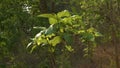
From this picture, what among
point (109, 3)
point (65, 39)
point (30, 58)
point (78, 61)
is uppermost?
point (65, 39)

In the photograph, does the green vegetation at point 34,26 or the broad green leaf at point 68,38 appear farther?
the green vegetation at point 34,26

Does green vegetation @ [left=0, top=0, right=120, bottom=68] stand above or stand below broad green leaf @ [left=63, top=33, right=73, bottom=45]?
below

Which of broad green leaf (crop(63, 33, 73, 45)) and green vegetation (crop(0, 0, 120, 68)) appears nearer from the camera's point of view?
broad green leaf (crop(63, 33, 73, 45))

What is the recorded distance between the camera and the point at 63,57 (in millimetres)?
7344

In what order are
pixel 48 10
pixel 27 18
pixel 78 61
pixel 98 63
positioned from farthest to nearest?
pixel 78 61
pixel 98 63
pixel 48 10
pixel 27 18

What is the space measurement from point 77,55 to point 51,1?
3.07 metres

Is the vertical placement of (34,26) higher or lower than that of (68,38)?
lower

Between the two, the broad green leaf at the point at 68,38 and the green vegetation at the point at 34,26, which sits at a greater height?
the broad green leaf at the point at 68,38

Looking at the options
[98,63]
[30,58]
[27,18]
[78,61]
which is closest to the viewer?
[27,18]

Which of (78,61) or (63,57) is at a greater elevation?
(63,57)

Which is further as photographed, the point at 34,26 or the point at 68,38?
the point at 34,26

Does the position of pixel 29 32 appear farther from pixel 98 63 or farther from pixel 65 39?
pixel 65 39

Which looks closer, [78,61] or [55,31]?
[55,31]

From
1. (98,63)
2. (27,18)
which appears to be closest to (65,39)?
(27,18)
